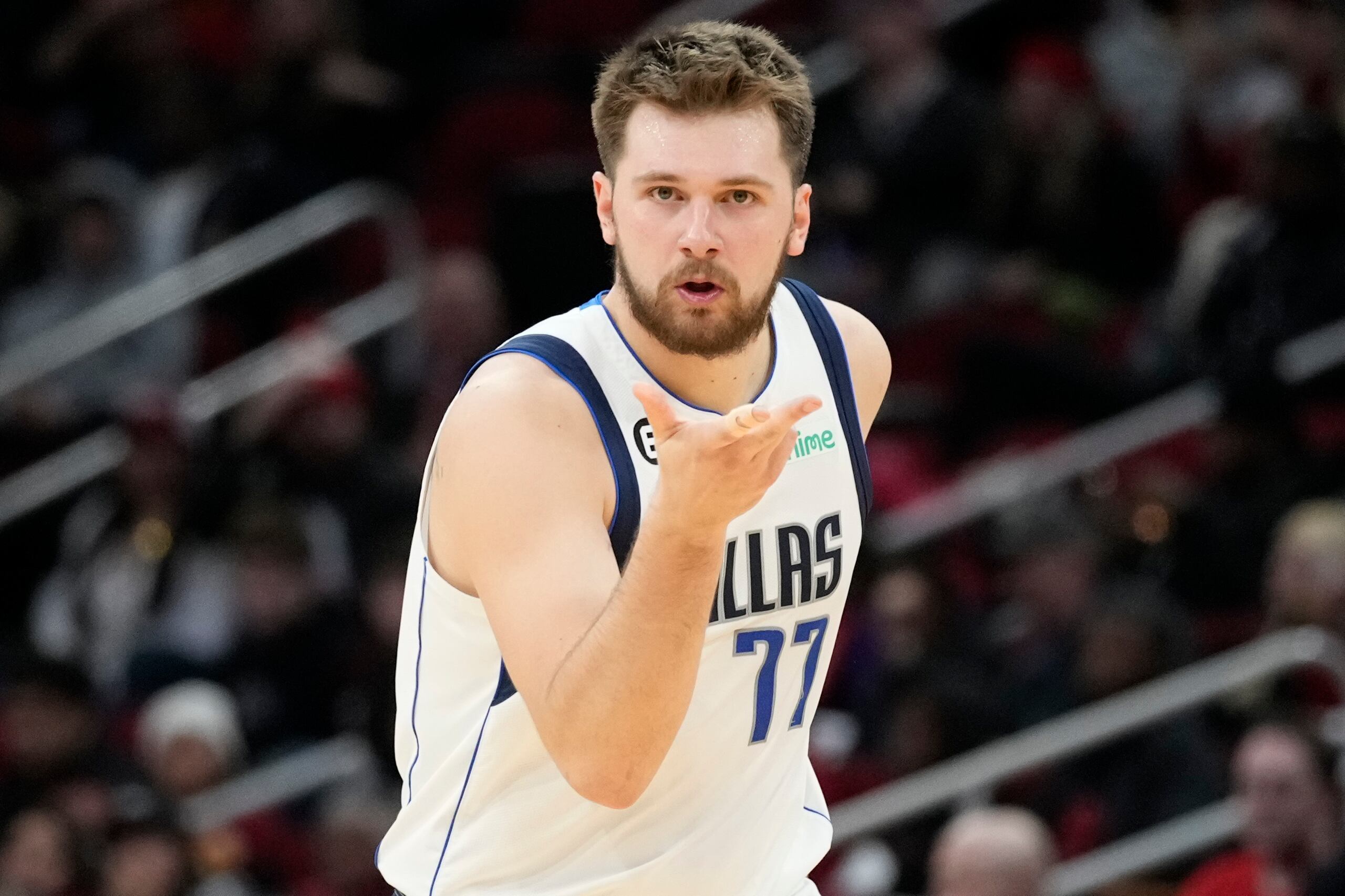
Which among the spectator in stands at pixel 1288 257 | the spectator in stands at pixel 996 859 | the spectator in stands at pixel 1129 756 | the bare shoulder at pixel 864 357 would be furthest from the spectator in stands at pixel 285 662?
the bare shoulder at pixel 864 357

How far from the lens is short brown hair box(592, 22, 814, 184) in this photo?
3742mm

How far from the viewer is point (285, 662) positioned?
9219 millimetres

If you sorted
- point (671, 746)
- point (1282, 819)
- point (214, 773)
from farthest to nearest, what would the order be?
point (214, 773)
point (1282, 819)
point (671, 746)

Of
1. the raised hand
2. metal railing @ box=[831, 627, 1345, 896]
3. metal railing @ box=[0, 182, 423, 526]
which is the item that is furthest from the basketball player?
metal railing @ box=[0, 182, 423, 526]

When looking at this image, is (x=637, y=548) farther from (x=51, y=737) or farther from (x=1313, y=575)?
(x=51, y=737)

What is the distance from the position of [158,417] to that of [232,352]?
3.80 feet

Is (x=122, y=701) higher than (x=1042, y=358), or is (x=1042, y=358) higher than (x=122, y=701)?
(x=1042, y=358)

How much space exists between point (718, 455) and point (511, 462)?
1.69 feet

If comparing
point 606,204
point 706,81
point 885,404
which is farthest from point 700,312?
point 885,404

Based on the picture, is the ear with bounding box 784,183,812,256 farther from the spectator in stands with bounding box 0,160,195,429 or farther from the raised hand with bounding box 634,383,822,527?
the spectator in stands with bounding box 0,160,195,429

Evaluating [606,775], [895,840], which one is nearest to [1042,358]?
[895,840]

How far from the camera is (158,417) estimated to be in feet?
32.5

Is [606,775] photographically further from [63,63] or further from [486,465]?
[63,63]

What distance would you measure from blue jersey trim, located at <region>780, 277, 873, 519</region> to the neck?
0.66 feet
